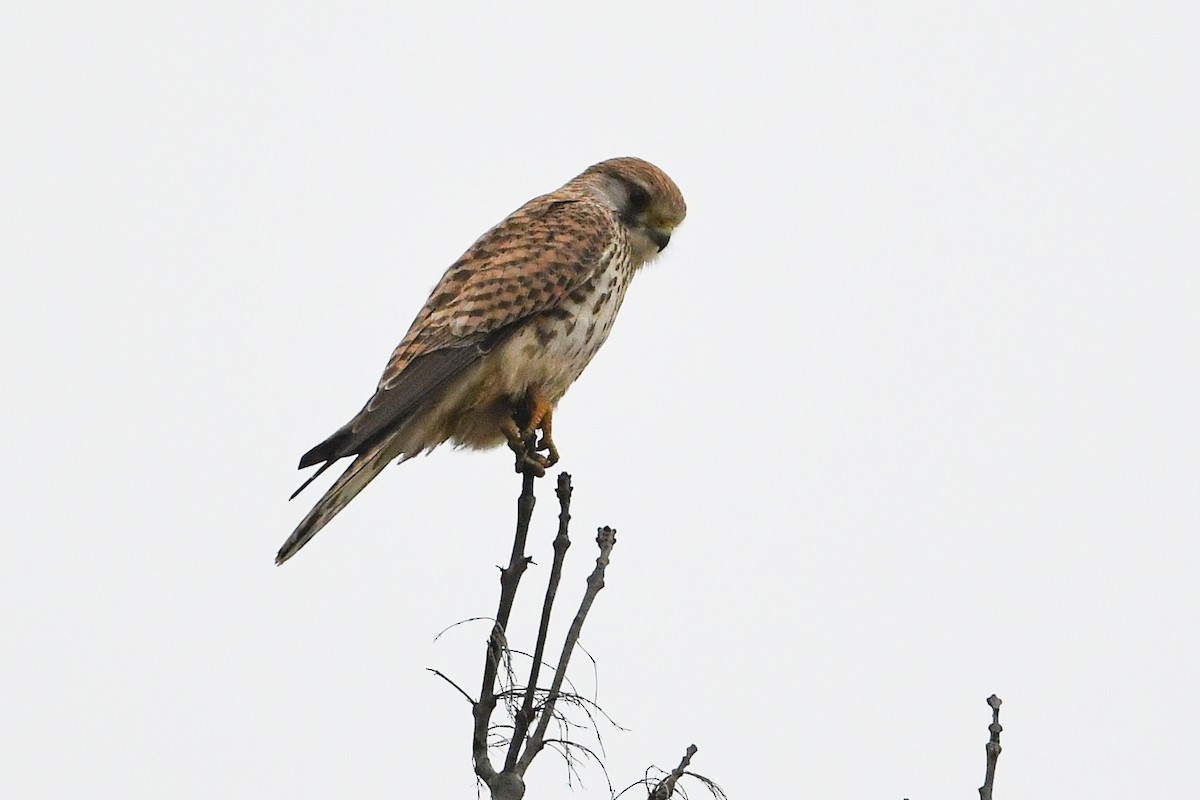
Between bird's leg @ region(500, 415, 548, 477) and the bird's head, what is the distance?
→ 2.63ft

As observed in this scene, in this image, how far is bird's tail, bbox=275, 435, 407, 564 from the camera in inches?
117

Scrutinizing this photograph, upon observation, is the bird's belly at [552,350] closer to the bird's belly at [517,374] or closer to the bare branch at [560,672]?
the bird's belly at [517,374]

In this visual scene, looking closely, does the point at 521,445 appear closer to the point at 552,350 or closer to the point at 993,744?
the point at 552,350

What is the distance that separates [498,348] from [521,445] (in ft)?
1.14

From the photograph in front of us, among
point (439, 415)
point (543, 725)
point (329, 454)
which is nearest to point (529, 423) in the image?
point (439, 415)

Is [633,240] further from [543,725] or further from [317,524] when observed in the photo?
[543,725]

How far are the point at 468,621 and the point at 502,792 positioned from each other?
0.48 meters

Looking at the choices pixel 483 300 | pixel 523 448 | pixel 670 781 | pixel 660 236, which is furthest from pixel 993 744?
pixel 660 236

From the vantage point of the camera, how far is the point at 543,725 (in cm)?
201

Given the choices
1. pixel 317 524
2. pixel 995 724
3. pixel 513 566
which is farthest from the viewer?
pixel 317 524

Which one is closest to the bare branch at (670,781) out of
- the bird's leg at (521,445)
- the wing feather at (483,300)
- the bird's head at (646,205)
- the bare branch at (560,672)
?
the bare branch at (560,672)

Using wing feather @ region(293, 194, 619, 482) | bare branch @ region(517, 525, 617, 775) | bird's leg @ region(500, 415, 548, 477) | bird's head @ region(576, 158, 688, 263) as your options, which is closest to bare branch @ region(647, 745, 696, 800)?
bare branch @ region(517, 525, 617, 775)

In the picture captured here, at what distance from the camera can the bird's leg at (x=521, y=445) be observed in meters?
3.04

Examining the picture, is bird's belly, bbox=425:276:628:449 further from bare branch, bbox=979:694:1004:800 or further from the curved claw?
bare branch, bbox=979:694:1004:800
